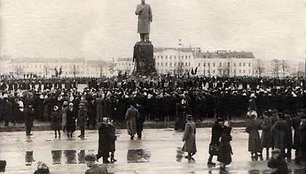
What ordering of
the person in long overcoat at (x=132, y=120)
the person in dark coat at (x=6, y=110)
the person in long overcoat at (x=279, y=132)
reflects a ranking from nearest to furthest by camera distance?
the person in long overcoat at (x=279, y=132)
the person in long overcoat at (x=132, y=120)
the person in dark coat at (x=6, y=110)

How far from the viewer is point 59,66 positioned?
14512cm

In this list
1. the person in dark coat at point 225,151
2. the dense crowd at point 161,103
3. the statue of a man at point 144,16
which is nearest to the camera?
the person in dark coat at point 225,151

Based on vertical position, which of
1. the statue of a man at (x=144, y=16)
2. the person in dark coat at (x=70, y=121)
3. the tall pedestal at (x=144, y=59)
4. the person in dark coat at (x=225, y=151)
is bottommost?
the person in dark coat at (x=225, y=151)

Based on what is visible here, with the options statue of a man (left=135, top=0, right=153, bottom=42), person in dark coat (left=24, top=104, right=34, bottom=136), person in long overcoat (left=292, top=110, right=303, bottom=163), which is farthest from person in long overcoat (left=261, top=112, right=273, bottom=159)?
statue of a man (left=135, top=0, right=153, bottom=42)

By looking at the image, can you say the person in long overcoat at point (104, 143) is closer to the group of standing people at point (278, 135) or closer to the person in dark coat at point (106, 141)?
the person in dark coat at point (106, 141)

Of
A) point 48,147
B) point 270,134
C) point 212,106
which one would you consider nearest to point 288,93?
point 212,106

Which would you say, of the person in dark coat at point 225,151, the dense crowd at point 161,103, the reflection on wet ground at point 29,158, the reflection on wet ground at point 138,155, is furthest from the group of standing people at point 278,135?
the dense crowd at point 161,103

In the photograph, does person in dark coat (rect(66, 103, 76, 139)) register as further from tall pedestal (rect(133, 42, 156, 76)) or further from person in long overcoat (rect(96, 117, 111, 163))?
tall pedestal (rect(133, 42, 156, 76))

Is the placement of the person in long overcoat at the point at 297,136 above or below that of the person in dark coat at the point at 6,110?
below

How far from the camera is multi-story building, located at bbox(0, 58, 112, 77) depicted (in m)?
138

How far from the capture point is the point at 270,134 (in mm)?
15109

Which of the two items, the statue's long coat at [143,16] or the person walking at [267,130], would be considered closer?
the person walking at [267,130]

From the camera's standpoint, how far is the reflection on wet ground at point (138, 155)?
48.9ft

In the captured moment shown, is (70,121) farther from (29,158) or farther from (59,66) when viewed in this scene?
(59,66)
